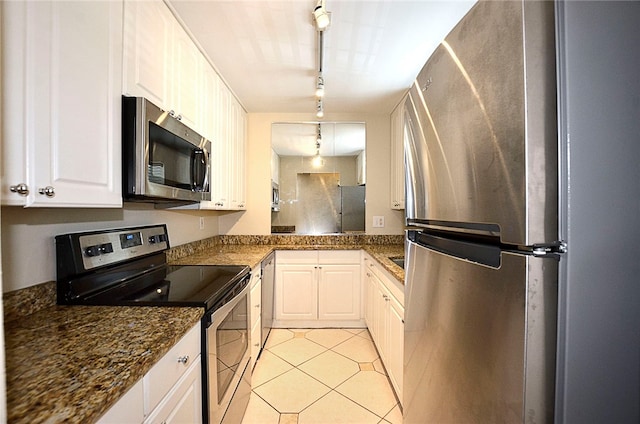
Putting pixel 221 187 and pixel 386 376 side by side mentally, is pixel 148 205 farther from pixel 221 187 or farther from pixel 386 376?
pixel 386 376

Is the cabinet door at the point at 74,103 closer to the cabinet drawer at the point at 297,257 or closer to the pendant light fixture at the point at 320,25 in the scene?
the pendant light fixture at the point at 320,25

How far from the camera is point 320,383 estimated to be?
205cm

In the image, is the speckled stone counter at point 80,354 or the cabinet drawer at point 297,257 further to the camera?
the cabinet drawer at point 297,257

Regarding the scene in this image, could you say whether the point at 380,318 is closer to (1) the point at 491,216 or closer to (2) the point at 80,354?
(1) the point at 491,216

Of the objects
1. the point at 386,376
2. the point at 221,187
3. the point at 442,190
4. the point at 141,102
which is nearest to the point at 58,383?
the point at 141,102

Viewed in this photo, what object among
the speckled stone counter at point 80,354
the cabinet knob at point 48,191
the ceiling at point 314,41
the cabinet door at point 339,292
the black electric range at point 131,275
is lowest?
the cabinet door at point 339,292

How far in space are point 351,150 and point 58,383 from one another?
3.07 m

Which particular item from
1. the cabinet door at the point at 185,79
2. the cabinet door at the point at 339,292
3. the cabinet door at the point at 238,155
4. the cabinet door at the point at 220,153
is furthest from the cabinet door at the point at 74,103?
the cabinet door at the point at 339,292

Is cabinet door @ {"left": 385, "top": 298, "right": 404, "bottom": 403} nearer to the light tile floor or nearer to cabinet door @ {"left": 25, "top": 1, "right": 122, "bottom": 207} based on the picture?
the light tile floor

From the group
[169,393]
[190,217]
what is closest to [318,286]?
[190,217]

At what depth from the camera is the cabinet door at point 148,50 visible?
1.19 m

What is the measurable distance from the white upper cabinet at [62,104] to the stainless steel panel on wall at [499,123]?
1194 mm

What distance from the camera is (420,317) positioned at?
1.12 m

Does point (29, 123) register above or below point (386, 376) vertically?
above
